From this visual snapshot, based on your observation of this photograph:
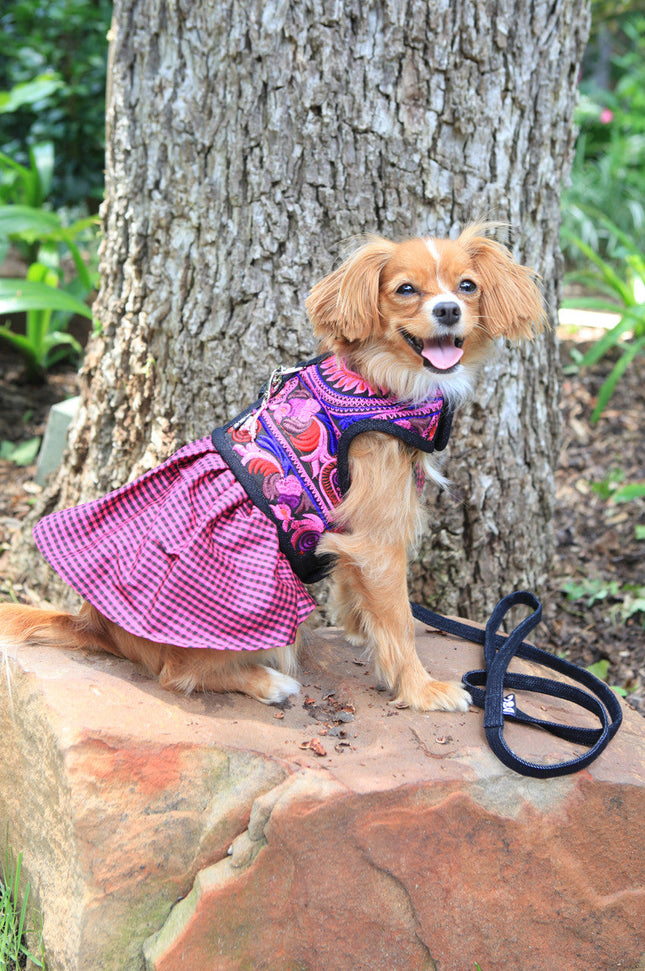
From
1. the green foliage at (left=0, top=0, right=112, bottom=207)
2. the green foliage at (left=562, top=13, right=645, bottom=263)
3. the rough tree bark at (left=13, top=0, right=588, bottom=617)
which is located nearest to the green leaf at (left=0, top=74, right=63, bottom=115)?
the green foliage at (left=0, top=0, right=112, bottom=207)

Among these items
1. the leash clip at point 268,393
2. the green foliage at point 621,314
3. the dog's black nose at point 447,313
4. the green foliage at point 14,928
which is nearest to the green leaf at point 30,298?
the leash clip at point 268,393

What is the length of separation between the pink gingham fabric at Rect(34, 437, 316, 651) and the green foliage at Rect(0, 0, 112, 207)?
564 centimetres

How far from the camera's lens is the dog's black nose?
8.09 ft

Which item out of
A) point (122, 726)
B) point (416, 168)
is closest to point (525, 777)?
point (122, 726)

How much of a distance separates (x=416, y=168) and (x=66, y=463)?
6.95 ft

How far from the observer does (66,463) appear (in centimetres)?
402

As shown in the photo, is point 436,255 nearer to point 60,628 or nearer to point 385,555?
point 385,555

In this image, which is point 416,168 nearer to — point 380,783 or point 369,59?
point 369,59

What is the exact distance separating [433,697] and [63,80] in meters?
7.00

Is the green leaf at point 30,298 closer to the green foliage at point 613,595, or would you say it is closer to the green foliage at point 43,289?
the green foliage at point 43,289

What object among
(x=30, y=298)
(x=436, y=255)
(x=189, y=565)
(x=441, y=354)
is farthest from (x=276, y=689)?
(x=30, y=298)

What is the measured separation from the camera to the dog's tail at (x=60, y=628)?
101 inches

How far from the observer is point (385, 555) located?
261 centimetres

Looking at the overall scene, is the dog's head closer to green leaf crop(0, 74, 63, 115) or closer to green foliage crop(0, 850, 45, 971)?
green foliage crop(0, 850, 45, 971)
